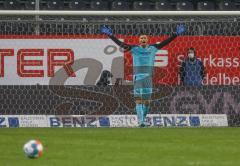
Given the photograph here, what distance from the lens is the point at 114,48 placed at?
742 inches

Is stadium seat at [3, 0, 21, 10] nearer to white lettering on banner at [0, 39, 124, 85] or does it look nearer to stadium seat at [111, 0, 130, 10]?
stadium seat at [111, 0, 130, 10]

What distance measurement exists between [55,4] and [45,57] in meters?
5.53

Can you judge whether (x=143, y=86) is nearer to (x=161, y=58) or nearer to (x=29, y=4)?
(x=161, y=58)

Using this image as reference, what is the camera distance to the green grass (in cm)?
1059

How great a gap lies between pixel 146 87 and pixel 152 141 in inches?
178

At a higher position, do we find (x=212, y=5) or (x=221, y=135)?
(x=212, y=5)

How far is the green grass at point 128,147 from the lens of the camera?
10.6 m

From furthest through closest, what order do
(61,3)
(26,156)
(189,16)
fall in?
(61,3)
(189,16)
(26,156)

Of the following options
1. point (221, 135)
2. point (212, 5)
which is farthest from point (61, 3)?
point (221, 135)

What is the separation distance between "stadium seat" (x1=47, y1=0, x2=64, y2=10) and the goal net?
179 inches

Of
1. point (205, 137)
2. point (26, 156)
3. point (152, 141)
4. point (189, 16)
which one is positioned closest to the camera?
point (26, 156)

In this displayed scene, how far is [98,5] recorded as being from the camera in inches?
944

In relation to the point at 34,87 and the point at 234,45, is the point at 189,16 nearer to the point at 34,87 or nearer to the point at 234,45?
the point at 234,45

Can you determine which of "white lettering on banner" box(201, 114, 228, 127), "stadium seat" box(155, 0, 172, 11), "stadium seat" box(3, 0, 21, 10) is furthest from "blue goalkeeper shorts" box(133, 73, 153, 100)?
"stadium seat" box(3, 0, 21, 10)
